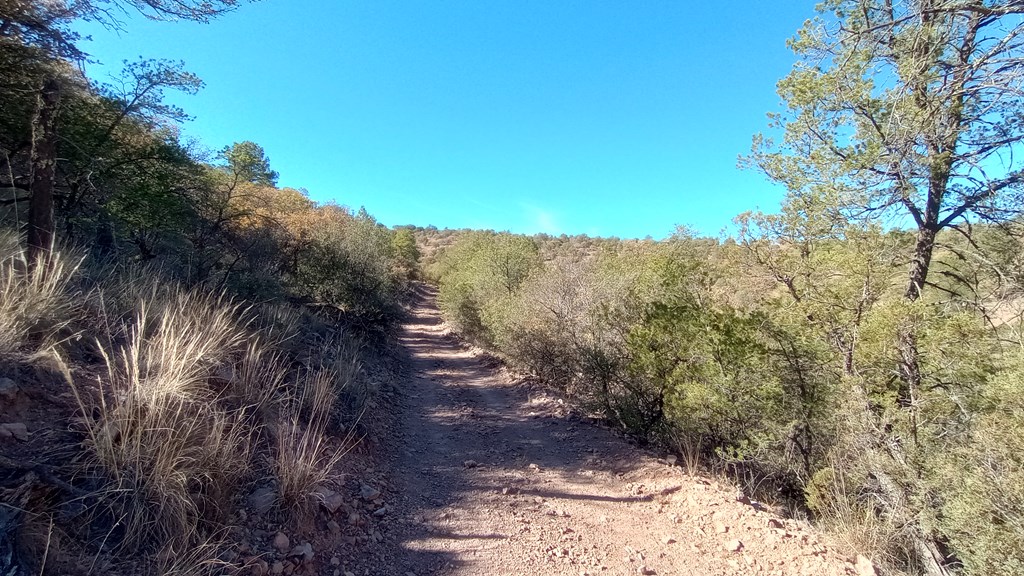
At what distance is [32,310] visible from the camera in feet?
9.51

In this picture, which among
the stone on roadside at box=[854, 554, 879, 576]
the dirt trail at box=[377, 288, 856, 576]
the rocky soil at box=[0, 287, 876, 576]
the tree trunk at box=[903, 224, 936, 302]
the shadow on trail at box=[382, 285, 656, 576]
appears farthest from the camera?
the tree trunk at box=[903, 224, 936, 302]

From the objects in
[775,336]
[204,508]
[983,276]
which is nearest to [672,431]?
[775,336]

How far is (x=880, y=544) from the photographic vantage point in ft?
11.7

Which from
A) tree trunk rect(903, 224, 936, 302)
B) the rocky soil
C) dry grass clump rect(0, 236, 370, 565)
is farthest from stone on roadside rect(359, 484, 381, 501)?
tree trunk rect(903, 224, 936, 302)

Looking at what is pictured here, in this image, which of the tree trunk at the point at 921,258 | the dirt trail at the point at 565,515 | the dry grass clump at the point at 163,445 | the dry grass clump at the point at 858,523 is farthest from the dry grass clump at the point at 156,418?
the tree trunk at the point at 921,258

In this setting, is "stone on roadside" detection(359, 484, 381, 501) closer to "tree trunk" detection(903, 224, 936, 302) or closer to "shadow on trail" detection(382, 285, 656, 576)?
"shadow on trail" detection(382, 285, 656, 576)

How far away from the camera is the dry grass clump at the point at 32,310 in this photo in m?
2.67

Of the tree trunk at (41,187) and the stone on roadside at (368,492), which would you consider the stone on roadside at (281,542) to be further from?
the tree trunk at (41,187)

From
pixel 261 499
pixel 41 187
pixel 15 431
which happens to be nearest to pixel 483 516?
pixel 261 499

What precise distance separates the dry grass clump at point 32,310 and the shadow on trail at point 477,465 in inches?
117

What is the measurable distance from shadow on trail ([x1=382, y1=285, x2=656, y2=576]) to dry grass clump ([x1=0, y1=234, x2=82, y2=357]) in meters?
2.97

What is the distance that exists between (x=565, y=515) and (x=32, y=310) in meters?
4.64

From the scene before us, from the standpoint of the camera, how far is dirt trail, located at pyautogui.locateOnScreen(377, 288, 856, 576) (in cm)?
328

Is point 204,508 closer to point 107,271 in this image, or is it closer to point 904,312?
point 107,271
